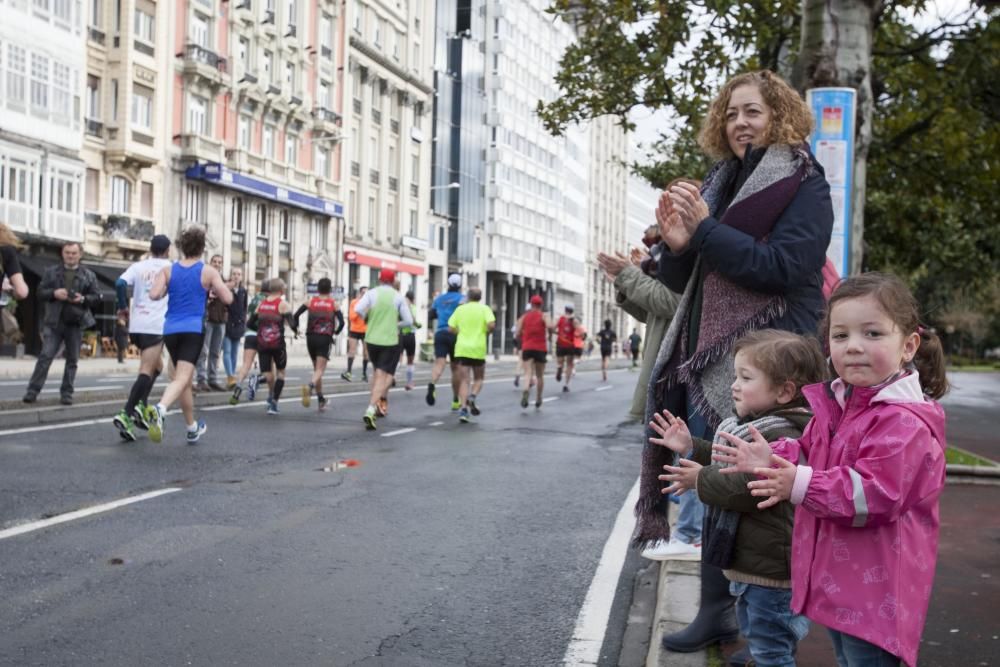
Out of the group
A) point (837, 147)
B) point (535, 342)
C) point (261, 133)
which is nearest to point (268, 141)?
point (261, 133)

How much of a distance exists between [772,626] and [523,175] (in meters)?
79.6

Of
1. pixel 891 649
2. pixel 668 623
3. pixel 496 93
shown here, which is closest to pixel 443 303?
pixel 668 623

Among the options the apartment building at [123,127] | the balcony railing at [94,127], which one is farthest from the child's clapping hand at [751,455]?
the balcony railing at [94,127]

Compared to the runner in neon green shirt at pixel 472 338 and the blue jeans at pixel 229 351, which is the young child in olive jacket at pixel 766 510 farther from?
the blue jeans at pixel 229 351

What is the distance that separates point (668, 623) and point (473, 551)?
6.33ft

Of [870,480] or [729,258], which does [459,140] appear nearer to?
[729,258]

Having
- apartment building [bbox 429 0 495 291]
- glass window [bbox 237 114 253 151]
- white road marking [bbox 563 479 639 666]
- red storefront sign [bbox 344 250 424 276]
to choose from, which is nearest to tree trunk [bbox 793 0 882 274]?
white road marking [bbox 563 479 639 666]

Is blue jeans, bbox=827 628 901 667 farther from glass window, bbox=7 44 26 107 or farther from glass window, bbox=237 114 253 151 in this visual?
glass window, bbox=237 114 253 151

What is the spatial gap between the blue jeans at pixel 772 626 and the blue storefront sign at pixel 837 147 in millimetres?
6161

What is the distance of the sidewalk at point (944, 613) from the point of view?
414 centimetres

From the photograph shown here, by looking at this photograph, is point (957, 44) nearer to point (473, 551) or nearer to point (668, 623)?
point (473, 551)

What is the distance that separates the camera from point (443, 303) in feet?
57.8

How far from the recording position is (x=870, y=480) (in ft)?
8.48

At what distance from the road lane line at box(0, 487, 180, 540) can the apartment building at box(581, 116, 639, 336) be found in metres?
94.3
